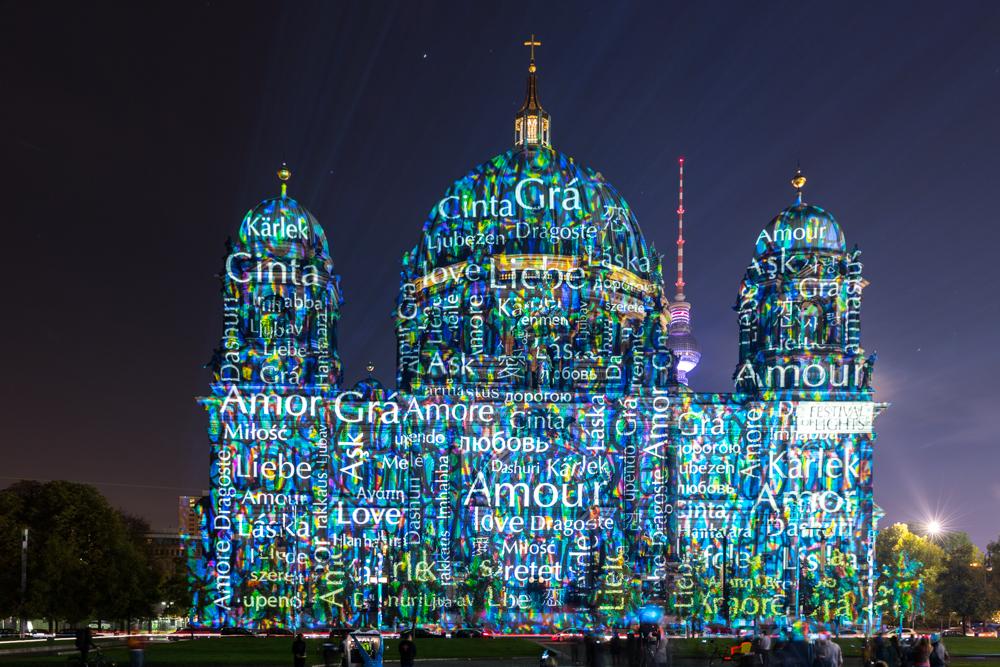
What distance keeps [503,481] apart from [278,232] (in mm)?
19602

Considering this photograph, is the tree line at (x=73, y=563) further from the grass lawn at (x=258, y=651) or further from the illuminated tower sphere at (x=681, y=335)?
the illuminated tower sphere at (x=681, y=335)

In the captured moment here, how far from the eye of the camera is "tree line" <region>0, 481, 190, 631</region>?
200 feet

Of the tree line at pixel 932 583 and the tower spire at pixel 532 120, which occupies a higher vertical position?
the tower spire at pixel 532 120

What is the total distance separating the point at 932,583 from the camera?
109 meters

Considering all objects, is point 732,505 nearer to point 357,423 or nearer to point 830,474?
point 830,474

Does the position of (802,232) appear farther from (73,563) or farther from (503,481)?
(73,563)

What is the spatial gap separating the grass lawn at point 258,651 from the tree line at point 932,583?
29.3 metres

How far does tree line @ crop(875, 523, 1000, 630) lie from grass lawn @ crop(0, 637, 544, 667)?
29.3m

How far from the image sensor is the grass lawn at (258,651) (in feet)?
131

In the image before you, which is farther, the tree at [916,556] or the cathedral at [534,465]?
the tree at [916,556]

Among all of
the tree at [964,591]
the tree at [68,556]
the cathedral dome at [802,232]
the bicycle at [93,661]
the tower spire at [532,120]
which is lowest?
the tree at [964,591]

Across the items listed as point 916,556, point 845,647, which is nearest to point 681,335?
point 916,556

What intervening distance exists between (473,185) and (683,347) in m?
37.9

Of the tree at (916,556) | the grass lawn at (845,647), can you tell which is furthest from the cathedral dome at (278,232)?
the tree at (916,556)
